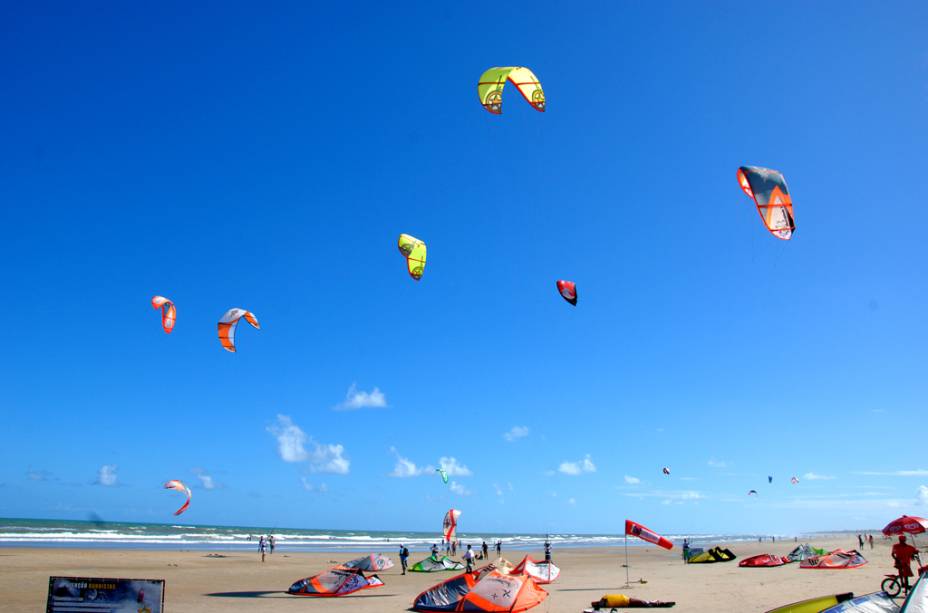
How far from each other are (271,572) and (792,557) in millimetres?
18639

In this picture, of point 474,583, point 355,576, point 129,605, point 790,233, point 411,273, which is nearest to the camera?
point 129,605

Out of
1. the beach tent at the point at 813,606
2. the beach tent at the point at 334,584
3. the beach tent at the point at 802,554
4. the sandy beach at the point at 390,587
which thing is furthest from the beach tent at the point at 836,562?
the beach tent at the point at 813,606

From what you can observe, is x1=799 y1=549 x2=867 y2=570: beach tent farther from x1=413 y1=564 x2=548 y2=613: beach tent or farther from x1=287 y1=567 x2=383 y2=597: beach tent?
x1=287 y1=567 x2=383 y2=597: beach tent

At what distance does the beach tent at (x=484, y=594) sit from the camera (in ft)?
36.4

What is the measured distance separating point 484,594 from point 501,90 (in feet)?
32.1

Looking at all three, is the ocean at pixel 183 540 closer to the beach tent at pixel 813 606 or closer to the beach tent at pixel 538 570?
the beach tent at pixel 538 570

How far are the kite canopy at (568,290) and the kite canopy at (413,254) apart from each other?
412cm

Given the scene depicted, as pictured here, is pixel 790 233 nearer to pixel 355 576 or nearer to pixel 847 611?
pixel 847 611

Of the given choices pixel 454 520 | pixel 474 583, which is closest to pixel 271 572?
pixel 454 520

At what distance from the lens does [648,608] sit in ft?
39.5

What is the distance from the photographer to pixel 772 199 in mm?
10773

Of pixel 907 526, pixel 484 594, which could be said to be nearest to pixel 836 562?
pixel 907 526

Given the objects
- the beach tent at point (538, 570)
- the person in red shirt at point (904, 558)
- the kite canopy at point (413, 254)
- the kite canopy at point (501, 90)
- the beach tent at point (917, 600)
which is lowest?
the beach tent at point (538, 570)

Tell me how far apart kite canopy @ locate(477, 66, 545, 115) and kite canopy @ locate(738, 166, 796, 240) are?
469 cm
